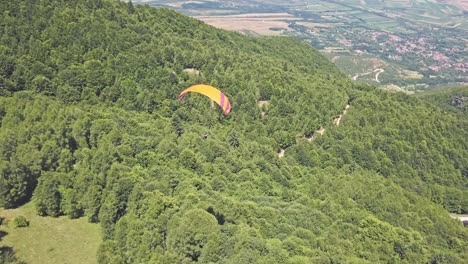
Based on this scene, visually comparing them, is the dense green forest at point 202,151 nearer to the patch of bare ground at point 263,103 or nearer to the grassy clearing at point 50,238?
the patch of bare ground at point 263,103

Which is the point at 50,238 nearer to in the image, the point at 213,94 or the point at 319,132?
the point at 213,94

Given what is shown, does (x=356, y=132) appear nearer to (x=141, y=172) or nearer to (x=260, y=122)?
(x=260, y=122)

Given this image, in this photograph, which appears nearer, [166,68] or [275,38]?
[166,68]

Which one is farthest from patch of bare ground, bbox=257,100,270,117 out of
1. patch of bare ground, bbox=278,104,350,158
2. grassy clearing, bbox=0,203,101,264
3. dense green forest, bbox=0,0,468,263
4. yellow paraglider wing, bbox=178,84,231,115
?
grassy clearing, bbox=0,203,101,264

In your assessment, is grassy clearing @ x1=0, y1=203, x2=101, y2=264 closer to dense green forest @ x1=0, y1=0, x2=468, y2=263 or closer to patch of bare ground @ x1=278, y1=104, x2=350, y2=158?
dense green forest @ x1=0, y1=0, x2=468, y2=263

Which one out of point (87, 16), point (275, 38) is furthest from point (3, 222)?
point (275, 38)

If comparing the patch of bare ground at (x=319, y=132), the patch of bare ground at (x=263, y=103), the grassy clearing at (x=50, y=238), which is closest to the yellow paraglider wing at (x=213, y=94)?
the patch of bare ground at (x=263, y=103)
